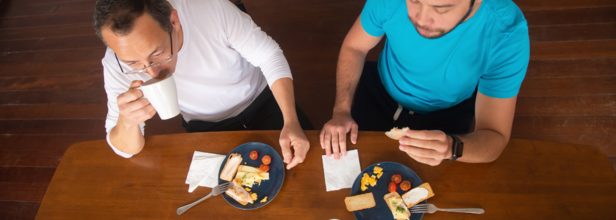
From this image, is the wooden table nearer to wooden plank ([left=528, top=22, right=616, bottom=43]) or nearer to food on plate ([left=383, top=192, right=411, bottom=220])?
food on plate ([left=383, top=192, right=411, bottom=220])

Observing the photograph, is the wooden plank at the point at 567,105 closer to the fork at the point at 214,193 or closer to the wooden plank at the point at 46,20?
the fork at the point at 214,193

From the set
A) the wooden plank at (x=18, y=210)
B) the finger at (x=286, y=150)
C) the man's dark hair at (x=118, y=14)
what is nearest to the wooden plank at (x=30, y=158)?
the wooden plank at (x=18, y=210)

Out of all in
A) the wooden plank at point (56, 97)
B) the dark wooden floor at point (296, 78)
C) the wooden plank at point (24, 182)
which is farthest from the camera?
the wooden plank at point (56, 97)

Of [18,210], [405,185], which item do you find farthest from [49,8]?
[405,185]

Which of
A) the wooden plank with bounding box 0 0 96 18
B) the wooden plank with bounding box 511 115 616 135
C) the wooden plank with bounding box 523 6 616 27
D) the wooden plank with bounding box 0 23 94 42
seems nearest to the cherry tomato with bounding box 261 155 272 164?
the wooden plank with bounding box 511 115 616 135

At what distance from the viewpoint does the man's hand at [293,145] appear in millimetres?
1186

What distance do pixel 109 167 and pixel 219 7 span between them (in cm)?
88

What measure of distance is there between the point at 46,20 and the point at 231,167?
12.3ft

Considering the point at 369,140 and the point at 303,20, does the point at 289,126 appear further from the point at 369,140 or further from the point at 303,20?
the point at 303,20

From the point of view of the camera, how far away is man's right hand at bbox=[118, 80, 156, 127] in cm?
105

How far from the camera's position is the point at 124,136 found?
121cm

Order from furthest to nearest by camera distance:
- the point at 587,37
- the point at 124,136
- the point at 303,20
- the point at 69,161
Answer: the point at 303,20, the point at 587,37, the point at 69,161, the point at 124,136

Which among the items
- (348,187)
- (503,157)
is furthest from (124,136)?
(503,157)

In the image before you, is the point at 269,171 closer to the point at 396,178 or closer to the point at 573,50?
the point at 396,178
